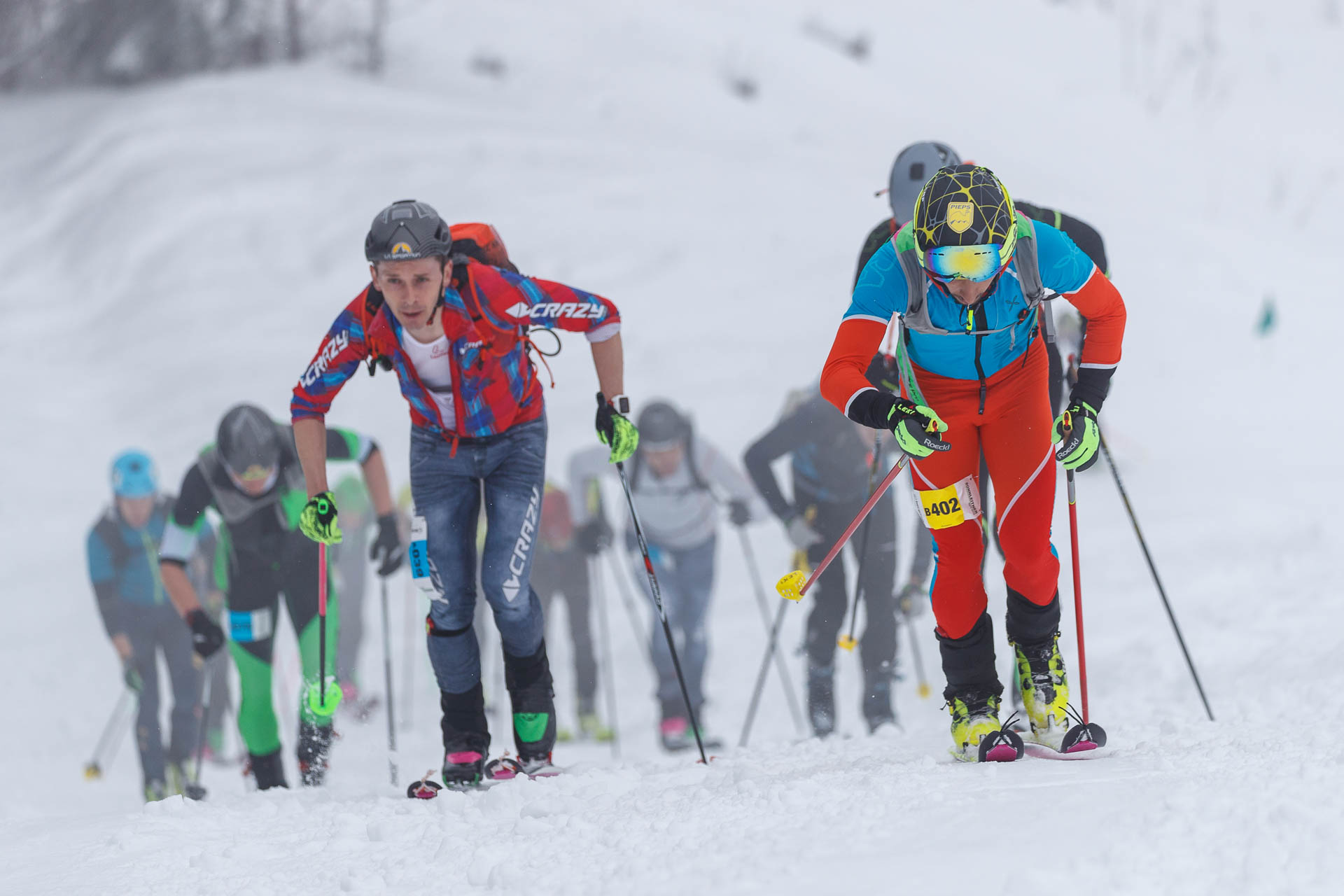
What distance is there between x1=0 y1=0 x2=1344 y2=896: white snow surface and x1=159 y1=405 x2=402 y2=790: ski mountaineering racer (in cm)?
89

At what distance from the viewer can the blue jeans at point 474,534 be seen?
4.72 metres

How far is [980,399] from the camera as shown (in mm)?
4203

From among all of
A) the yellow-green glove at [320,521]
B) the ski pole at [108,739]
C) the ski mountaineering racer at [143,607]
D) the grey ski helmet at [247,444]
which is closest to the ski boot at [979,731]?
the yellow-green glove at [320,521]

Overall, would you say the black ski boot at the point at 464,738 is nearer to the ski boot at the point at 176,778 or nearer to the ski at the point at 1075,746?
the ski at the point at 1075,746

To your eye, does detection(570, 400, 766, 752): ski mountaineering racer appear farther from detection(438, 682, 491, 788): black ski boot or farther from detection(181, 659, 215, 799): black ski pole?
detection(438, 682, 491, 788): black ski boot

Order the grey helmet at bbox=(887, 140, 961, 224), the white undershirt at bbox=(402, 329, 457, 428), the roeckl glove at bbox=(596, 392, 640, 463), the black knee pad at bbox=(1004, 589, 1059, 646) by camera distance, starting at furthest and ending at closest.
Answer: the grey helmet at bbox=(887, 140, 961, 224) → the roeckl glove at bbox=(596, 392, 640, 463) → the white undershirt at bbox=(402, 329, 457, 428) → the black knee pad at bbox=(1004, 589, 1059, 646)

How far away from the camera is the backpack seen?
27.1 feet

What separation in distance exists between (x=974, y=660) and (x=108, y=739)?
8070 millimetres

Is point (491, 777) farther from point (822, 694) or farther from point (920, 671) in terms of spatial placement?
point (920, 671)

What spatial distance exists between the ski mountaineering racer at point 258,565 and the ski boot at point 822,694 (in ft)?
8.73

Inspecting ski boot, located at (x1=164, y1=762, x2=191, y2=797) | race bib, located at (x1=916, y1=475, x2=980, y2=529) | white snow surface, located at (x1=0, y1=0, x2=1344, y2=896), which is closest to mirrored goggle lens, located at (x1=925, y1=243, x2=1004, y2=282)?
race bib, located at (x1=916, y1=475, x2=980, y2=529)

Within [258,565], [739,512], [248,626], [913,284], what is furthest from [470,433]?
[739,512]

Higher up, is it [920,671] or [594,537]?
[594,537]

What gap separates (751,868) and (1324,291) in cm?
1569
